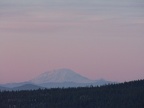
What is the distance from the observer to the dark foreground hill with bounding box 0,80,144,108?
8781cm

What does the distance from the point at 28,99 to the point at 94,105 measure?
1398 cm

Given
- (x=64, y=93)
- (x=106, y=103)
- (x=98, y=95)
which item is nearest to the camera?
(x=106, y=103)

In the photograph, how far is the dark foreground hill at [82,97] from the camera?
87812 mm

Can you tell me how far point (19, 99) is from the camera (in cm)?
9944

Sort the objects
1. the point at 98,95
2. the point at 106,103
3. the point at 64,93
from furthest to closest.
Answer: the point at 64,93 → the point at 98,95 → the point at 106,103

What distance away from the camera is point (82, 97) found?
9619cm

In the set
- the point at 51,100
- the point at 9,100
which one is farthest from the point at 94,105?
the point at 9,100

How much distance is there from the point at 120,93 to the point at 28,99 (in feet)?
49.5

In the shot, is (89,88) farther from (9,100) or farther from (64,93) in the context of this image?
(9,100)

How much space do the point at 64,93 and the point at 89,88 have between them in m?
7.54

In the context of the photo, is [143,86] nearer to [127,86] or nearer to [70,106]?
[127,86]

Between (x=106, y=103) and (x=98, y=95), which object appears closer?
(x=106, y=103)

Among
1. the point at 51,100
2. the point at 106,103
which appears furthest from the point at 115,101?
the point at 51,100

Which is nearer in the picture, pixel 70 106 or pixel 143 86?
pixel 70 106
